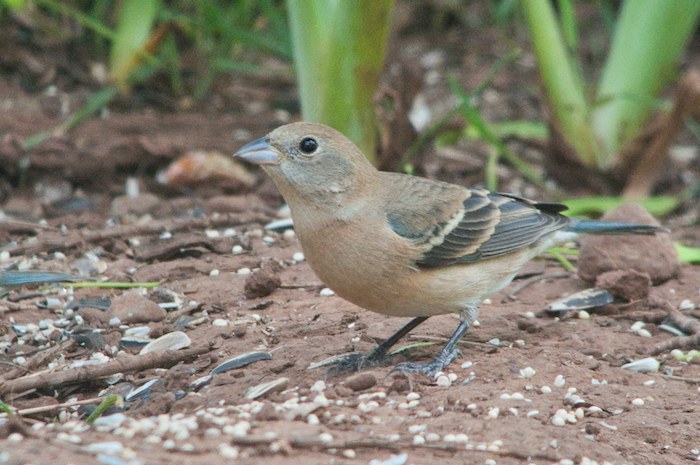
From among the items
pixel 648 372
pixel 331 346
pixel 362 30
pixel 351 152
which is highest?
pixel 362 30

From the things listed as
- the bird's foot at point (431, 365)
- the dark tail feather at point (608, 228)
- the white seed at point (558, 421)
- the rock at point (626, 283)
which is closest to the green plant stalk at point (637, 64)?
the dark tail feather at point (608, 228)

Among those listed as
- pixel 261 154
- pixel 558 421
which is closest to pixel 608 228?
pixel 558 421

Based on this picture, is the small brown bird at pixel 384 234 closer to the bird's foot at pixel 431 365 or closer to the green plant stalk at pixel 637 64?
the bird's foot at pixel 431 365

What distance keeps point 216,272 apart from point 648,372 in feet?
8.57

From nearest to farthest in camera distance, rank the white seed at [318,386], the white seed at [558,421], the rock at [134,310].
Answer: the white seed at [558,421] → the white seed at [318,386] → the rock at [134,310]

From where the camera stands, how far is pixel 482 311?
15.2 ft

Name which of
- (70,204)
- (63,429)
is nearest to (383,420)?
(63,429)

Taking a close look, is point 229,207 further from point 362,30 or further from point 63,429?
point 63,429

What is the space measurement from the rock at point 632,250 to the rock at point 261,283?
6.50 ft

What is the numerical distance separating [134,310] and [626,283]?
9.47ft

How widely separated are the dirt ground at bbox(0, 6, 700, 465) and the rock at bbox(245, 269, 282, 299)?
0.01 metres

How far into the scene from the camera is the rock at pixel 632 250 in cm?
489

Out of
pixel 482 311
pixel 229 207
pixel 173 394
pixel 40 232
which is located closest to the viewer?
pixel 173 394

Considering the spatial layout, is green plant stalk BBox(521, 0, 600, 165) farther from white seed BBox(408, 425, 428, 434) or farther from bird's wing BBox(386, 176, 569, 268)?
white seed BBox(408, 425, 428, 434)
